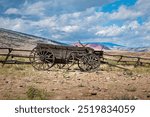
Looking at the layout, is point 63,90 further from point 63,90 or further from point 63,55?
point 63,55

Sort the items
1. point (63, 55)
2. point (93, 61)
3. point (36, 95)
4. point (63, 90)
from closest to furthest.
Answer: point (36, 95) → point (63, 90) → point (63, 55) → point (93, 61)

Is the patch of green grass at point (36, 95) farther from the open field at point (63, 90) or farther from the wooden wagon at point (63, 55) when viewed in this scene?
the wooden wagon at point (63, 55)

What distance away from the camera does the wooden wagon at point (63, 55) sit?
74.2 ft

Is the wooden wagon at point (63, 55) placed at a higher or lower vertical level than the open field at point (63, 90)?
higher

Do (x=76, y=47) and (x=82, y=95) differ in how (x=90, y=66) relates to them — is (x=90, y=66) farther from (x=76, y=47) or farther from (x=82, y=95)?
(x=82, y=95)

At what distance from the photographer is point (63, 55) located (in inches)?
897

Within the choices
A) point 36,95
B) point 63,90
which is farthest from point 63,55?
point 36,95

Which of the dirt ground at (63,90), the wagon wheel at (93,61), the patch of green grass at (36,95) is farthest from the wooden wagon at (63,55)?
the patch of green grass at (36,95)

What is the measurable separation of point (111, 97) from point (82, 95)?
1.12 m

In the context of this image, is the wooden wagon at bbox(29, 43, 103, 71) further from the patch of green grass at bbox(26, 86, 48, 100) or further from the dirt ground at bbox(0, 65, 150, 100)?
the patch of green grass at bbox(26, 86, 48, 100)

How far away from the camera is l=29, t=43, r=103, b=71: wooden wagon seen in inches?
890

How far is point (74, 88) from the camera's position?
14320mm

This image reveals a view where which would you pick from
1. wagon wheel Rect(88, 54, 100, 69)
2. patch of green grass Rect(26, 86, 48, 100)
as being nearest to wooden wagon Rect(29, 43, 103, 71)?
wagon wheel Rect(88, 54, 100, 69)

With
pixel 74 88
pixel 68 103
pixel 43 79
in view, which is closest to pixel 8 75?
pixel 43 79
